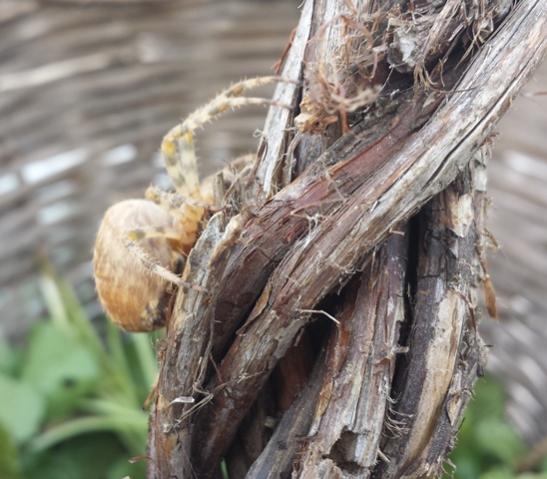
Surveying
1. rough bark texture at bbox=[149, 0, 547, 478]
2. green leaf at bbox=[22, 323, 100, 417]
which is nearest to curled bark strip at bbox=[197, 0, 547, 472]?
rough bark texture at bbox=[149, 0, 547, 478]

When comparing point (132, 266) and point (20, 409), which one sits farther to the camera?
point (20, 409)

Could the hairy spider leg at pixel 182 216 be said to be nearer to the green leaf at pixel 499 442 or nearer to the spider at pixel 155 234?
the spider at pixel 155 234

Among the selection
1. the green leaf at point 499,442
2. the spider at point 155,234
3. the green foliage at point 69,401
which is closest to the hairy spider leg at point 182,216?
Result: the spider at point 155,234

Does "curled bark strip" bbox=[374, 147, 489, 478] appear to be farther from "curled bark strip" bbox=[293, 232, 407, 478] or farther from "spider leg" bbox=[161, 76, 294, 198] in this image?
"spider leg" bbox=[161, 76, 294, 198]

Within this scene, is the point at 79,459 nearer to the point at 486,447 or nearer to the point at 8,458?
the point at 8,458

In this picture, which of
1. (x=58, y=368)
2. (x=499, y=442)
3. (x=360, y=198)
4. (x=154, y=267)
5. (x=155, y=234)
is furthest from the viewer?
(x=58, y=368)

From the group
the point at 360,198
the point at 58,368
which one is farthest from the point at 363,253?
the point at 58,368
